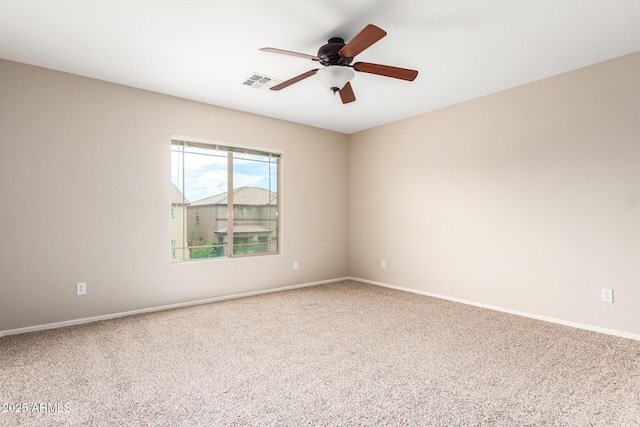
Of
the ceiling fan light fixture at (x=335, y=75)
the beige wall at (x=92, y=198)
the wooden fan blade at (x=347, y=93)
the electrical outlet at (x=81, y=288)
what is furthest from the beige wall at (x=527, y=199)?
the electrical outlet at (x=81, y=288)

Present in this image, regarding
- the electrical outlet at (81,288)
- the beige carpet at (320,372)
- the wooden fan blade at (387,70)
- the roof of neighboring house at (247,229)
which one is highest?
the wooden fan blade at (387,70)

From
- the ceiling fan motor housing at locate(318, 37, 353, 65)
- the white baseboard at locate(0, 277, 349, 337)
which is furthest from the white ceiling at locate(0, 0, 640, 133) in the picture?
the white baseboard at locate(0, 277, 349, 337)

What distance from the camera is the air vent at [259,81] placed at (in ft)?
11.1

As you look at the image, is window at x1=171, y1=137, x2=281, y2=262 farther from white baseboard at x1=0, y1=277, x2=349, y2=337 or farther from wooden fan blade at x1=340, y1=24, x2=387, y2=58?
wooden fan blade at x1=340, y1=24, x2=387, y2=58

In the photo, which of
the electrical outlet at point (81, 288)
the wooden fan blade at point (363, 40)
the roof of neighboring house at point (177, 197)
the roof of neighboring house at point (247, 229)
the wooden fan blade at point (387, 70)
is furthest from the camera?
the roof of neighboring house at point (247, 229)

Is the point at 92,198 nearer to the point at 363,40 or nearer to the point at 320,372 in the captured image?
the point at 320,372

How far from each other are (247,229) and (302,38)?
8.94 feet

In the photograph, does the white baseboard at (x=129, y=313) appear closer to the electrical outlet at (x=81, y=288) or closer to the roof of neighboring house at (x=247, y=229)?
the electrical outlet at (x=81, y=288)

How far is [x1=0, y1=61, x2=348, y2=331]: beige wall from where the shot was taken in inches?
120

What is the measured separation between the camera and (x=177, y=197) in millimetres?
4023

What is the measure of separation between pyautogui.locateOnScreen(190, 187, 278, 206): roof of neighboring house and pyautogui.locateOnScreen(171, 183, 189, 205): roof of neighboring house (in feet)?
0.45

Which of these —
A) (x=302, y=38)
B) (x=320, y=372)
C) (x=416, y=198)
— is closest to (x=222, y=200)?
(x=302, y=38)

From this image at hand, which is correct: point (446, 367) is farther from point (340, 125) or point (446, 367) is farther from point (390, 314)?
point (340, 125)

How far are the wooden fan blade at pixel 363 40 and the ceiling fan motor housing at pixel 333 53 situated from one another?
17cm
